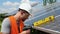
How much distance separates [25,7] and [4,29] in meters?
0.24

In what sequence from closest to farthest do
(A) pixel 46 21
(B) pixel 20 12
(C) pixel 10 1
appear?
(B) pixel 20 12 < (A) pixel 46 21 < (C) pixel 10 1

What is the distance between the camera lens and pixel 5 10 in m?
3.53

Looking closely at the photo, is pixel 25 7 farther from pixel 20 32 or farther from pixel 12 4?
pixel 12 4

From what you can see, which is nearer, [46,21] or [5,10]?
[46,21]

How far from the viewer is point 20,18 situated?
1588 mm

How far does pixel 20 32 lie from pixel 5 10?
1.96 m

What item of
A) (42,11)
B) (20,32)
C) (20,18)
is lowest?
(20,32)

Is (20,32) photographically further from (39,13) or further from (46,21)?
(39,13)

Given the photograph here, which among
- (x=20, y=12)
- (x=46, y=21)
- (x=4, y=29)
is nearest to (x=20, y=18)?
(x=20, y=12)

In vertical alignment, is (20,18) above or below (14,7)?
below

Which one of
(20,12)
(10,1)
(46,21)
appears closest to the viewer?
(20,12)

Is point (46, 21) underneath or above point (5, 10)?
underneath

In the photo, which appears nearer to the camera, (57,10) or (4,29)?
(4,29)

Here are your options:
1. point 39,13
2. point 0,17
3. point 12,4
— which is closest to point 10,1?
point 12,4
